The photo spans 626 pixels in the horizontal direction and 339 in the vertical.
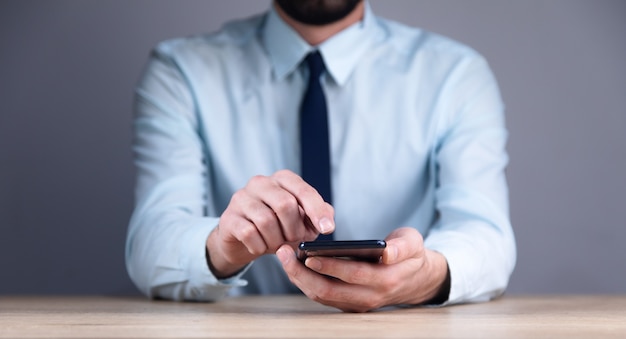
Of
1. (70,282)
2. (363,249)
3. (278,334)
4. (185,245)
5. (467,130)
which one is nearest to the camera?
(278,334)

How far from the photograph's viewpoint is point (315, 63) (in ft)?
6.59

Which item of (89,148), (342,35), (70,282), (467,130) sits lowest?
(70,282)

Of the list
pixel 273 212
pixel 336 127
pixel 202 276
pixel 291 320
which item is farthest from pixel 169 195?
pixel 291 320

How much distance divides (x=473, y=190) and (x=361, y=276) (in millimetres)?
656

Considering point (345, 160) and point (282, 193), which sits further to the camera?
point (345, 160)

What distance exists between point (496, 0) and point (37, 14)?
1406 mm

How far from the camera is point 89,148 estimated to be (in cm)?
261

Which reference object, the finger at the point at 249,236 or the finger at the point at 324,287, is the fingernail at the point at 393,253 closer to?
the finger at the point at 324,287

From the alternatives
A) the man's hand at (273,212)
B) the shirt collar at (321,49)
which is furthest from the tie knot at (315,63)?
the man's hand at (273,212)

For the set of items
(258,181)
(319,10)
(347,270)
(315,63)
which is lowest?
(347,270)

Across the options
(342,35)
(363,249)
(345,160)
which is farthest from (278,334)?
(342,35)

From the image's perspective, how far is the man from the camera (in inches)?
71.1

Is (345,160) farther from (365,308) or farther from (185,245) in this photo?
(365,308)

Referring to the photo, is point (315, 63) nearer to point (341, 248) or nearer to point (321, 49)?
point (321, 49)
